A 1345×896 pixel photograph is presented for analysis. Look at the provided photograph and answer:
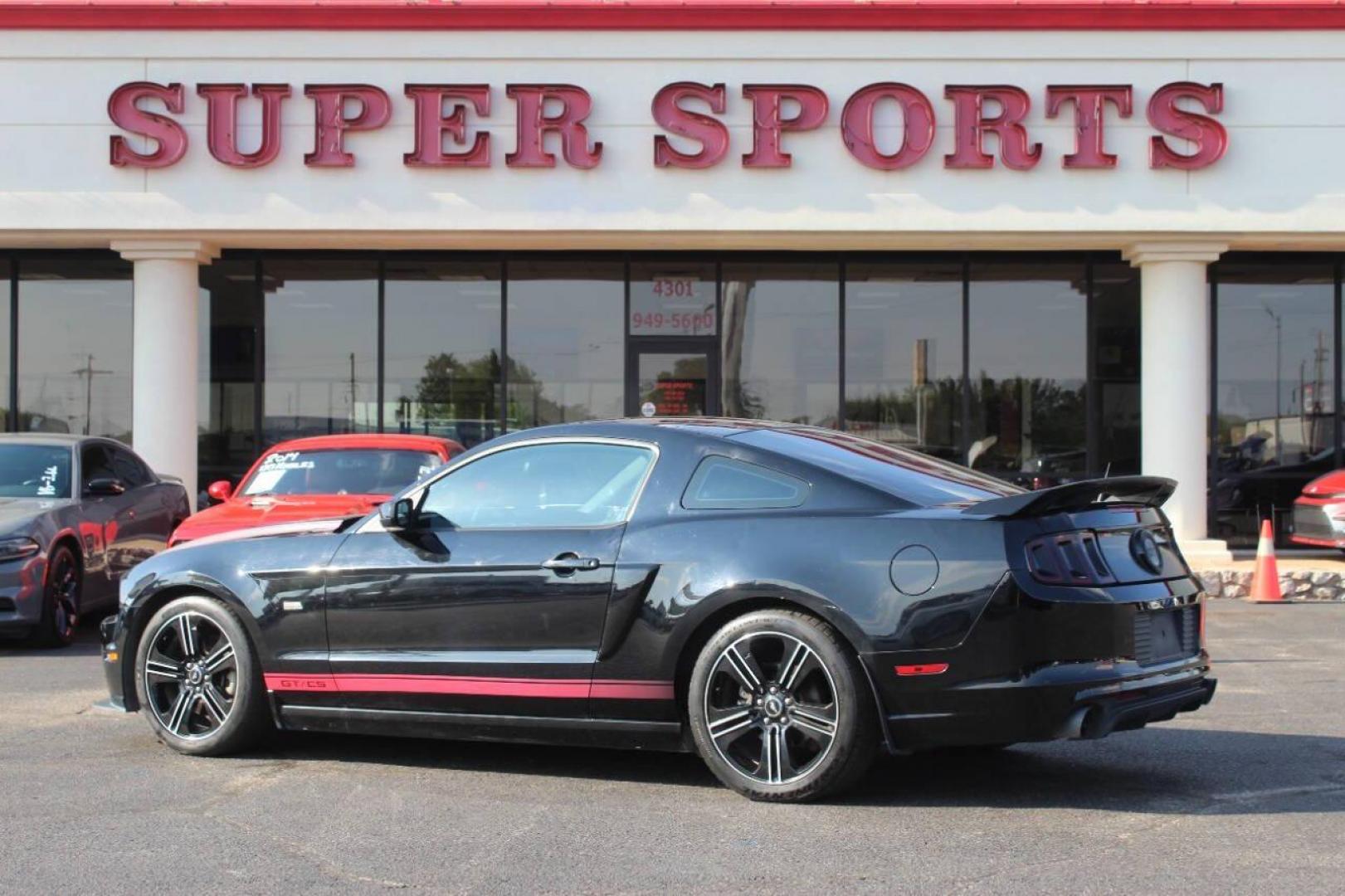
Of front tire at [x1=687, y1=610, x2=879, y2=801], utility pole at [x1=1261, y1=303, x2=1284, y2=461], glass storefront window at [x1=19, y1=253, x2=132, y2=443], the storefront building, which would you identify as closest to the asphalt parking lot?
front tire at [x1=687, y1=610, x2=879, y2=801]

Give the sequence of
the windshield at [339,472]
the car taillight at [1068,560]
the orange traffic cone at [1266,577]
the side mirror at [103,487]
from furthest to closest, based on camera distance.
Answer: the orange traffic cone at [1266,577] < the side mirror at [103,487] < the windshield at [339,472] < the car taillight at [1068,560]

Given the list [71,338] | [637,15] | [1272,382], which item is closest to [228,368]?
[71,338]

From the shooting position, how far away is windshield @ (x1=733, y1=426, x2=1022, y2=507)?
227 inches

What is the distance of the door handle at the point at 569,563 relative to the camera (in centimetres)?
589

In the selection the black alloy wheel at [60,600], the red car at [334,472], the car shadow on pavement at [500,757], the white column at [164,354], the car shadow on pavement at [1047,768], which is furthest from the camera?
the white column at [164,354]

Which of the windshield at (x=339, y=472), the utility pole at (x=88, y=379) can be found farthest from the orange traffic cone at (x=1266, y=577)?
the utility pole at (x=88, y=379)

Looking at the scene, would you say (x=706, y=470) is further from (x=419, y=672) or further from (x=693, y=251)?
(x=693, y=251)

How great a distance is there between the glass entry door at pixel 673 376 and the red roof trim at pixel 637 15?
3.87 metres

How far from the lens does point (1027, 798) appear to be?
572cm

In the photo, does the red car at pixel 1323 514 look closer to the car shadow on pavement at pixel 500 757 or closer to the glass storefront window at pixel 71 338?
the car shadow on pavement at pixel 500 757

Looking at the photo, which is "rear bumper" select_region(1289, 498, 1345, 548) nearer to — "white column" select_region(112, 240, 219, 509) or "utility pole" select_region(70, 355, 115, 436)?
"white column" select_region(112, 240, 219, 509)

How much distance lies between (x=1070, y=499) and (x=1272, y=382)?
548 inches

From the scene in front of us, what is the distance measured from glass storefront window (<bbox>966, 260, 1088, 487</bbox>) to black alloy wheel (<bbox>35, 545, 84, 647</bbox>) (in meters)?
10.6

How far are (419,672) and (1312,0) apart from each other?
44.7ft
